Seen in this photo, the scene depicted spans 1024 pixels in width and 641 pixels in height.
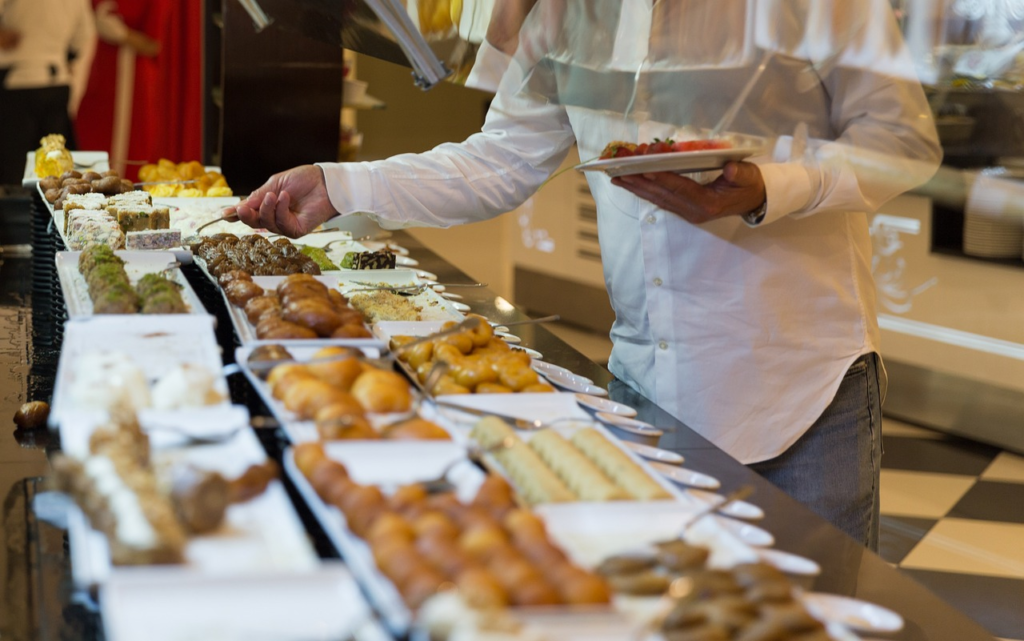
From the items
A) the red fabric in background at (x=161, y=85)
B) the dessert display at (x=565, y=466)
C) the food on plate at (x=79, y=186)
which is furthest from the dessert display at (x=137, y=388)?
→ the red fabric in background at (x=161, y=85)

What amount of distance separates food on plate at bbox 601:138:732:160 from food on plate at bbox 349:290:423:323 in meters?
0.49

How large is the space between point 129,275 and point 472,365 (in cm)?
73

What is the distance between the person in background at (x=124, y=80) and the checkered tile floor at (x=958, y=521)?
4427 mm

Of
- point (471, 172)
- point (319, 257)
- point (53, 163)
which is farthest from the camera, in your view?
point (53, 163)

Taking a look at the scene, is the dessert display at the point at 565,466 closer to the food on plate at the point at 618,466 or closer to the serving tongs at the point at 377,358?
the food on plate at the point at 618,466

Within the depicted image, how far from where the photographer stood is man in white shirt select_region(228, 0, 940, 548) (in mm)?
1847

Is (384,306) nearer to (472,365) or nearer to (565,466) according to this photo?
(472,365)

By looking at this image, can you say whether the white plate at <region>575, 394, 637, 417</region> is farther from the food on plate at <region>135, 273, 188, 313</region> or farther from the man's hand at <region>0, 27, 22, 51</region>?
the man's hand at <region>0, 27, 22, 51</region>

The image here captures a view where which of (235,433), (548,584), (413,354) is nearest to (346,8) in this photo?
(413,354)

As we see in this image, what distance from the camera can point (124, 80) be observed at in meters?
6.55

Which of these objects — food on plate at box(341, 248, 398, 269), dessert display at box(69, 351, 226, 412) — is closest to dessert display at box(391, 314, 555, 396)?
dessert display at box(69, 351, 226, 412)

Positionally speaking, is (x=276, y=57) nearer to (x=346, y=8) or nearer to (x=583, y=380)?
(x=346, y=8)

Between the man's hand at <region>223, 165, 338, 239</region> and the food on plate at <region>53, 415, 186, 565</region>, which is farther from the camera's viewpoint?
the man's hand at <region>223, 165, 338, 239</region>

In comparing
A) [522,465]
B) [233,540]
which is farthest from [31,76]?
[233,540]
